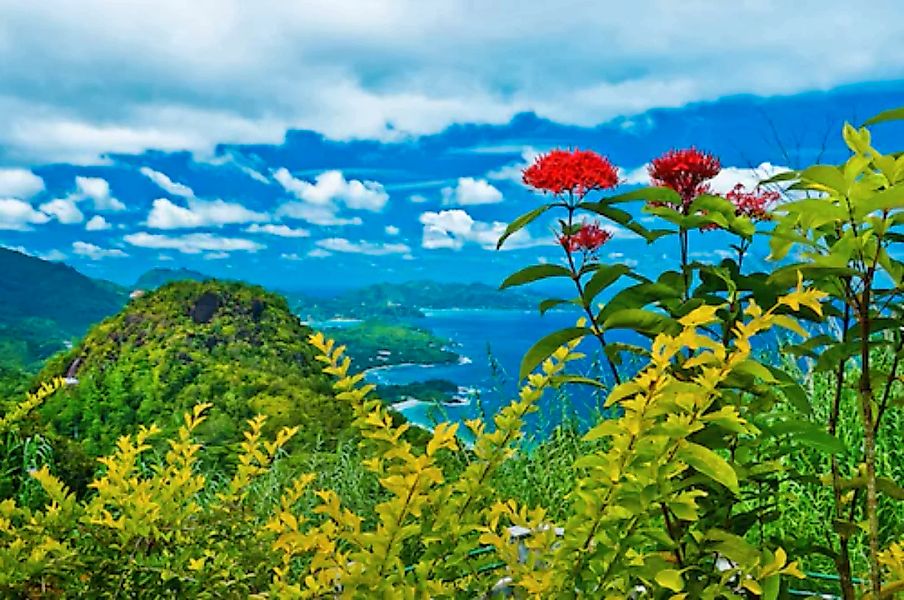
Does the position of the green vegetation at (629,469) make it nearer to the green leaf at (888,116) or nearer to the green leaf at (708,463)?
the green leaf at (708,463)

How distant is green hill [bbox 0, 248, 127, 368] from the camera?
97.0ft

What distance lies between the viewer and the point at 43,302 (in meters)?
44.6

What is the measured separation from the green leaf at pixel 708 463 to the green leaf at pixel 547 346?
40cm

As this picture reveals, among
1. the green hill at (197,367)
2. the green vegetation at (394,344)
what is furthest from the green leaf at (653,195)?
the green vegetation at (394,344)

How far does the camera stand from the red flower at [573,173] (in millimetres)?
1534

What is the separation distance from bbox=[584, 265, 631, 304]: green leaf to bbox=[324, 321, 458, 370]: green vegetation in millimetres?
16790

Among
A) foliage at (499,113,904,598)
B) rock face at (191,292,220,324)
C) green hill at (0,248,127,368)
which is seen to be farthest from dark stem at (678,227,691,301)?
green hill at (0,248,127,368)

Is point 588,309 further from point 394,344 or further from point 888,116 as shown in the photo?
point 394,344

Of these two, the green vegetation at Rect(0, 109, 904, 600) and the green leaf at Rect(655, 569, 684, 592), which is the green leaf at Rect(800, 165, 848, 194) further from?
the green leaf at Rect(655, 569, 684, 592)

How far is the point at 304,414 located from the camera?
851 centimetres

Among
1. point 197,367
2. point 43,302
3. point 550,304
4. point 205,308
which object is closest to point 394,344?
point 205,308

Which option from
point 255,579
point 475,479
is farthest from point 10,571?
point 475,479

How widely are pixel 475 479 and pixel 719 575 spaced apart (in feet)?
1.40

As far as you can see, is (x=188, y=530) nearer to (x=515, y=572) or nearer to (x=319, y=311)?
(x=515, y=572)
